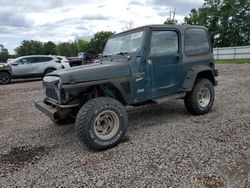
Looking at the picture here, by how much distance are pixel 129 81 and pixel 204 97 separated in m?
2.30

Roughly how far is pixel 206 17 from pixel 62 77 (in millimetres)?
54528

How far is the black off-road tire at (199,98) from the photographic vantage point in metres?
6.15

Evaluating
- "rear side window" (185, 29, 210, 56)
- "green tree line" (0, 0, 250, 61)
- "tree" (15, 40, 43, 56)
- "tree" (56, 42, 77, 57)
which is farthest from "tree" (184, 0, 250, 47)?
"tree" (15, 40, 43, 56)

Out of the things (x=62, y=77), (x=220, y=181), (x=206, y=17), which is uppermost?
(x=206, y=17)

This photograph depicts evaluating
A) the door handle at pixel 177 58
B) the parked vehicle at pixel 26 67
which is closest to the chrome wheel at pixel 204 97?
the door handle at pixel 177 58

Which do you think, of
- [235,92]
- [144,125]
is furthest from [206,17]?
[144,125]

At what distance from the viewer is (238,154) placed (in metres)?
4.18

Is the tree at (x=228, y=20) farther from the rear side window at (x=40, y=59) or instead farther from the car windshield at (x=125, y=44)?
the car windshield at (x=125, y=44)

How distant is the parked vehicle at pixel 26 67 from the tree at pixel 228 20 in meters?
38.5

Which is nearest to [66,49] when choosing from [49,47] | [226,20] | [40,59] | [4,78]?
[49,47]

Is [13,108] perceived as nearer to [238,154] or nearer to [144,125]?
[144,125]

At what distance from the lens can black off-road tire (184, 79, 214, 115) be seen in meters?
6.15

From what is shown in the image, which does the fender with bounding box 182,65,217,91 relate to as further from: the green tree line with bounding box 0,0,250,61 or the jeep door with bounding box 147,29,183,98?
the green tree line with bounding box 0,0,250,61

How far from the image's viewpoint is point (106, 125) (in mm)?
4781
